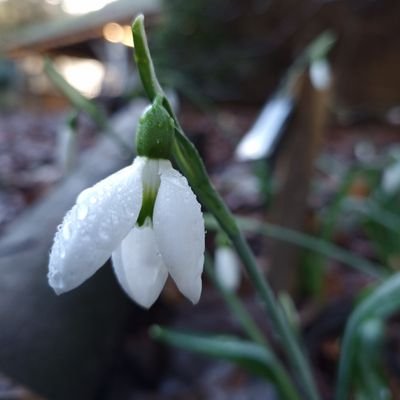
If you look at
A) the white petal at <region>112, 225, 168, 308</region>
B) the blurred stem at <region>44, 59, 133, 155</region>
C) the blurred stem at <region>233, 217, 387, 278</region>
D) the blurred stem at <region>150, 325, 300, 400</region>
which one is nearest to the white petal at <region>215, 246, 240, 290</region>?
the blurred stem at <region>233, 217, 387, 278</region>

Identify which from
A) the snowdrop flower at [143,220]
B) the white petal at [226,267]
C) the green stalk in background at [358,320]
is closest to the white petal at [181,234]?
the snowdrop flower at [143,220]

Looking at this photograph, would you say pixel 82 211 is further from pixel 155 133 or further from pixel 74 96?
pixel 74 96

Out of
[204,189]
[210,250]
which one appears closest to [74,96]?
[204,189]

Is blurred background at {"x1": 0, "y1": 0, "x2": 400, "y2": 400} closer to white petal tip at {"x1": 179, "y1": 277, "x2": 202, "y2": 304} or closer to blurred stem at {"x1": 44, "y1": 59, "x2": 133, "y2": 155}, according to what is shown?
blurred stem at {"x1": 44, "y1": 59, "x2": 133, "y2": 155}

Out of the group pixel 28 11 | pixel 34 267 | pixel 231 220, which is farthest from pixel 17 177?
pixel 28 11

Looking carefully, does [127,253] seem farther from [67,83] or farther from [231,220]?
[67,83]

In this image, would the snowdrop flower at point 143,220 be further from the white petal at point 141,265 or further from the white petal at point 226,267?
the white petal at point 226,267
